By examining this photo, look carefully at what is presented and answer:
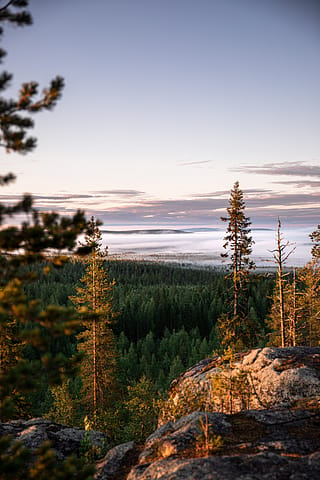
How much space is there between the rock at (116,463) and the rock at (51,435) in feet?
4.10

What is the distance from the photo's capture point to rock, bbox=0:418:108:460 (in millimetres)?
9484

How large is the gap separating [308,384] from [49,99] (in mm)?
12408

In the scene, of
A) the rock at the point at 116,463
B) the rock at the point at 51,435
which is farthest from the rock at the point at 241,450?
the rock at the point at 51,435

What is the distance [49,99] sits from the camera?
18.9ft

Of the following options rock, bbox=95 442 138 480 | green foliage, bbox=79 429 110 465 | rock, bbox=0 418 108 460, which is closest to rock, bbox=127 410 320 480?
rock, bbox=95 442 138 480

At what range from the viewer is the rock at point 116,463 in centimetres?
817

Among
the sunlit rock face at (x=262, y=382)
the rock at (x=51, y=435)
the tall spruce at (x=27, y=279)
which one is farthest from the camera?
the sunlit rock face at (x=262, y=382)

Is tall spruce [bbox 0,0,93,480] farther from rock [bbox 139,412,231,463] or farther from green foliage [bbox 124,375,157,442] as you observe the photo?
green foliage [bbox 124,375,157,442]

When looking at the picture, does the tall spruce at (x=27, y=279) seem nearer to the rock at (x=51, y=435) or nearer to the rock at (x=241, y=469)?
the rock at (x=241, y=469)

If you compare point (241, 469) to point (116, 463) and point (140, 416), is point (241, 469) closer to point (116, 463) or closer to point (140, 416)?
point (116, 463)

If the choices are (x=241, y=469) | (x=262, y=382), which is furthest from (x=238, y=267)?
(x=241, y=469)

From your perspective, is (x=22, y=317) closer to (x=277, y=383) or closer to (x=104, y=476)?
(x=104, y=476)

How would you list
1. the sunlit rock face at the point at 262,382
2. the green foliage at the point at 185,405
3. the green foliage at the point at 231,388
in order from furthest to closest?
the green foliage at the point at 185,405 → the sunlit rock face at the point at 262,382 → the green foliage at the point at 231,388

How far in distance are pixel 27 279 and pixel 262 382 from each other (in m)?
10.6
